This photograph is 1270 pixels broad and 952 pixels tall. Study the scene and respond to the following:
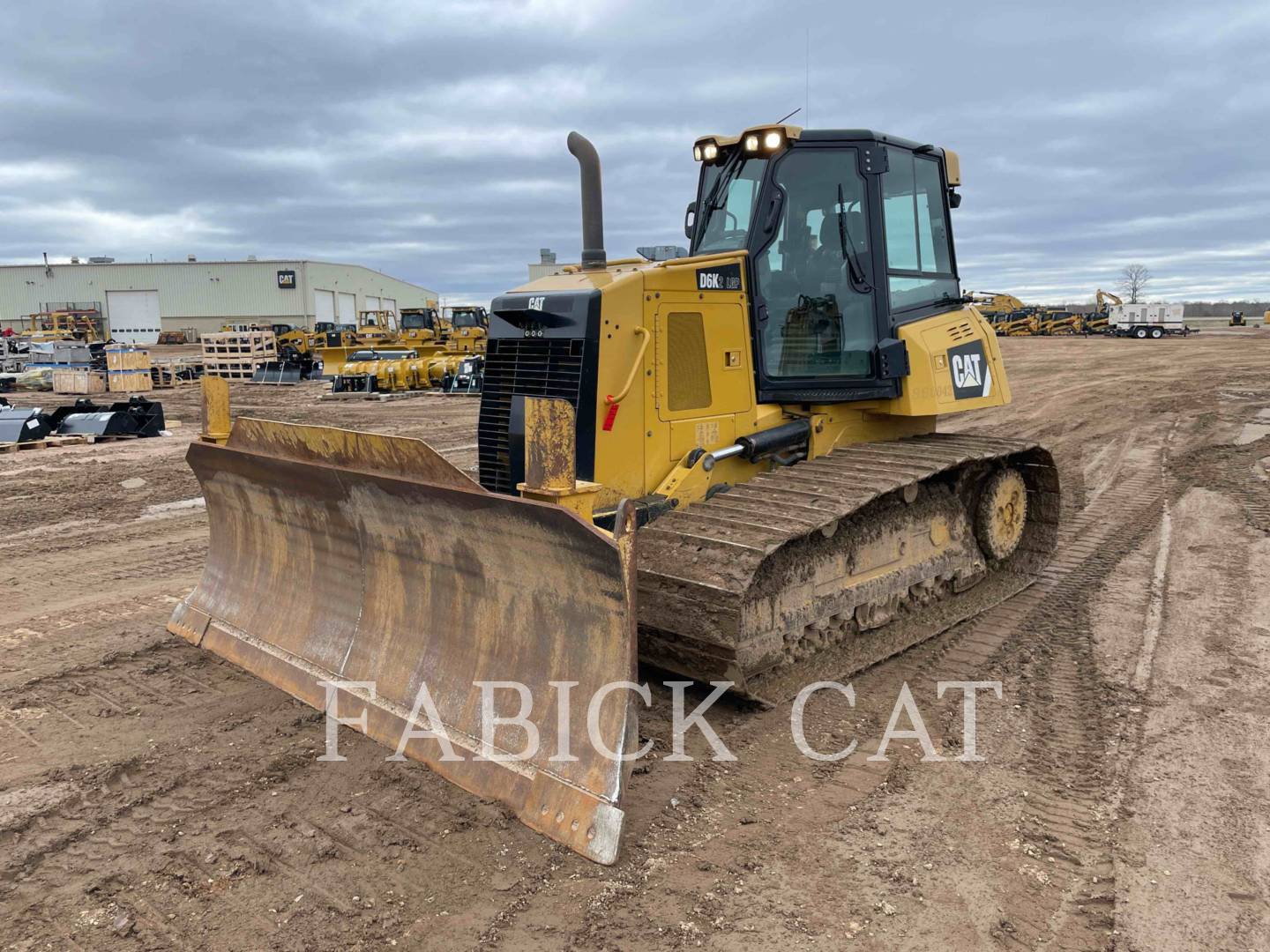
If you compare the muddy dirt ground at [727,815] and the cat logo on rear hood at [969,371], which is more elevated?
the cat logo on rear hood at [969,371]

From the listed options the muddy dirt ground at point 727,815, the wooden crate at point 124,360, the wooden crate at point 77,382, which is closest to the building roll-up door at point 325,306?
the wooden crate at point 124,360

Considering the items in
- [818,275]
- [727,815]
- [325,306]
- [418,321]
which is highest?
[325,306]

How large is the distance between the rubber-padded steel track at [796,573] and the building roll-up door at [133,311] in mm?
66166

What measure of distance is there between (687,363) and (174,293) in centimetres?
6855

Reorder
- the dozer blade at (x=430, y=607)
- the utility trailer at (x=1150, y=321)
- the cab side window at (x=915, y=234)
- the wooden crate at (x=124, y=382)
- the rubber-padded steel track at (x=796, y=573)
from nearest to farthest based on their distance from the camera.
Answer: the dozer blade at (x=430, y=607) < the rubber-padded steel track at (x=796, y=573) < the cab side window at (x=915, y=234) < the wooden crate at (x=124, y=382) < the utility trailer at (x=1150, y=321)

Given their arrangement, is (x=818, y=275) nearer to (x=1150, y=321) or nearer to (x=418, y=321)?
(x=418, y=321)

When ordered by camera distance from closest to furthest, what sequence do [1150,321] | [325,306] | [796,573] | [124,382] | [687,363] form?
[796,573] < [687,363] < [124,382] < [1150,321] < [325,306]

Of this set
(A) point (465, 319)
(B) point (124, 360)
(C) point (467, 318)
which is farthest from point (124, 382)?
(C) point (467, 318)

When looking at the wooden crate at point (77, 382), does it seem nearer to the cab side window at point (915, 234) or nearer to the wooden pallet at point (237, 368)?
the wooden pallet at point (237, 368)

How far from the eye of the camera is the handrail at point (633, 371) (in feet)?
15.5

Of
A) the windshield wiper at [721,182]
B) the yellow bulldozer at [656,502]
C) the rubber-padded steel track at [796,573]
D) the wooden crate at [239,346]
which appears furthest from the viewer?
the wooden crate at [239,346]

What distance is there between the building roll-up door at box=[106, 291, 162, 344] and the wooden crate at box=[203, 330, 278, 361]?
118 ft

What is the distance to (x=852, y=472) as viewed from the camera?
16.7ft

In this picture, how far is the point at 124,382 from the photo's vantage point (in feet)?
82.1
